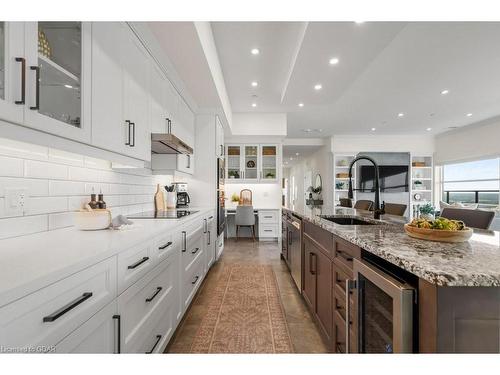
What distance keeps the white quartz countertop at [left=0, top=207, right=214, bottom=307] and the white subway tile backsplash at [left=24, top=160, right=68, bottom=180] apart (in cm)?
33

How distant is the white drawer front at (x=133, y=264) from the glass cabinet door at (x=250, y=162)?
448 centimetres

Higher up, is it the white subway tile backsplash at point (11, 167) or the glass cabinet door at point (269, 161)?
the glass cabinet door at point (269, 161)

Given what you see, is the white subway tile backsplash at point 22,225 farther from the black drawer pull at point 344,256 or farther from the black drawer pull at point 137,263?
the black drawer pull at point 344,256

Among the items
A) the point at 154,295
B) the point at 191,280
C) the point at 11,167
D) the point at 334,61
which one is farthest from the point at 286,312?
the point at 334,61

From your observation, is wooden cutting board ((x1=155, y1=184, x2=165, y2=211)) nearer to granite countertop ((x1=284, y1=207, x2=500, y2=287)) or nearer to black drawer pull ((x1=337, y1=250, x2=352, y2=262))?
black drawer pull ((x1=337, y1=250, x2=352, y2=262))

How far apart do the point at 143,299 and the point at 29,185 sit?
871 mm

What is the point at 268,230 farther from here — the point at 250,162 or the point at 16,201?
the point at 16,201

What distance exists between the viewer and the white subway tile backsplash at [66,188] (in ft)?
4.70

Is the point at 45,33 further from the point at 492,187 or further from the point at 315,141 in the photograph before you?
the point at 492,187

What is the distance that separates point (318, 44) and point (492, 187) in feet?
21.3

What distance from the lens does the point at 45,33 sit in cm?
103

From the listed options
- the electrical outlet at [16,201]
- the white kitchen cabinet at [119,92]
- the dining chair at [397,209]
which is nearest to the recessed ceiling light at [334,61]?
the dining chair at [397,209]

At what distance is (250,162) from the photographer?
5.79m

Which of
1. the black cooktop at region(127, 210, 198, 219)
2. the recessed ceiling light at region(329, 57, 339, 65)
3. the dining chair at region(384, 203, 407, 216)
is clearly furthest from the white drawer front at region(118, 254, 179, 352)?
the recessed ceiling light at region(329, 57, 339, 65)
